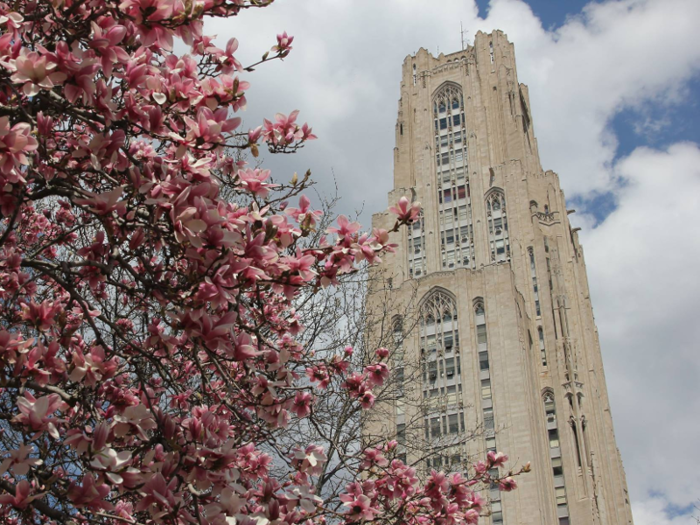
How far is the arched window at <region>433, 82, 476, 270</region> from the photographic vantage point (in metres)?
57.5

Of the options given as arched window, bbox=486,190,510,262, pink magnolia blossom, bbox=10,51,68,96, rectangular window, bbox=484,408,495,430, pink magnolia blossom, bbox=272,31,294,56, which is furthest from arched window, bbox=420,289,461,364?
pink magnolia blossom, bbox=10,51,68,96

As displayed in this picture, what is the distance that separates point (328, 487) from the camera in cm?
1212

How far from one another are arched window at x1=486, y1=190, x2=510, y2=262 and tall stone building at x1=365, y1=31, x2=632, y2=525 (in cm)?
12

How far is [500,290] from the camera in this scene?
168ft

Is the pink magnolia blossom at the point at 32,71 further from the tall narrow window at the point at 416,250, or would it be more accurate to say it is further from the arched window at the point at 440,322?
the tall narrow window at the point at 416,250

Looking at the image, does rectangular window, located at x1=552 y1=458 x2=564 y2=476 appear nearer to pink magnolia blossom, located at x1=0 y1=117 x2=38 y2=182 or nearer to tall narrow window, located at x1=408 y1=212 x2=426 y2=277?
tall narrow window, located at x1=408 y1=212 x2=426 y2=277

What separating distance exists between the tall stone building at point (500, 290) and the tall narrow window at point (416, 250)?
4.8 inches

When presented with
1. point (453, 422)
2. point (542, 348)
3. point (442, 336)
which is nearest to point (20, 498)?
point (453, 422)

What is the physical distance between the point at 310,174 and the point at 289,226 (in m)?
1.42

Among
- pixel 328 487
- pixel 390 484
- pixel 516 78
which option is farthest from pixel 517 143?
pixel 390 484

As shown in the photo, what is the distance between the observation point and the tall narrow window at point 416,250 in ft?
187

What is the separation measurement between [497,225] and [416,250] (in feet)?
24.3

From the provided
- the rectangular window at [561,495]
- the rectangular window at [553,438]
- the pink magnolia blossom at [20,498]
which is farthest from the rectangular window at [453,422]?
the pink magnolia blossom at [20,498]

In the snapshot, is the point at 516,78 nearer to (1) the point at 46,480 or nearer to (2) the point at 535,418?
(2) the point at 535,418
